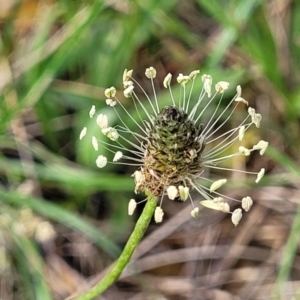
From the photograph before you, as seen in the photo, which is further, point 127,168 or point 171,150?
point 127,168

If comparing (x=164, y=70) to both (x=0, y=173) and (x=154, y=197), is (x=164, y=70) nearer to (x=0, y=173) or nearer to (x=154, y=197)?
(x=0, y=173)

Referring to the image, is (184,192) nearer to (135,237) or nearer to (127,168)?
(135,237)

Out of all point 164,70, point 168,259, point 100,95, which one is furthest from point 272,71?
point 168,259

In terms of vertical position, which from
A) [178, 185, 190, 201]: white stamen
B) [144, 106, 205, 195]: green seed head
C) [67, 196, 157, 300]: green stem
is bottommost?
[67, 196, 157, 300]: green stem

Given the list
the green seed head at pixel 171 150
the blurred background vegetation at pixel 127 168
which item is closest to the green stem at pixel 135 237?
the green seed head at pixel 171 150

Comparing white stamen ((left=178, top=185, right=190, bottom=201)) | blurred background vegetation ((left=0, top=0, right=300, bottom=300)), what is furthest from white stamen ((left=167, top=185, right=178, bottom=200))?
blurred background vegetation ((left=0, top=0, right=300, bottom=300))

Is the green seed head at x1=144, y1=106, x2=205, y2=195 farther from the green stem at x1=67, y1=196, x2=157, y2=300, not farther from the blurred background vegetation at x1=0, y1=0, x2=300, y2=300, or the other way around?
the blurred background vegetation at x1=0, y1=0, x2=300, y2=300

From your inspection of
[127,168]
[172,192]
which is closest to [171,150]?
[172,192]

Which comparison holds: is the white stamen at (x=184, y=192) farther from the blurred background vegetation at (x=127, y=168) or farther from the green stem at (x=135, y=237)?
the blurred background vegetation at (x=127, y=168)
